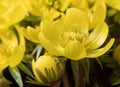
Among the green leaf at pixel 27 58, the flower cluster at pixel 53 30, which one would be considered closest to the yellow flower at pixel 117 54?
the flower cluster at pixel 53 30

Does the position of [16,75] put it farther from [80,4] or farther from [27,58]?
[80,4]

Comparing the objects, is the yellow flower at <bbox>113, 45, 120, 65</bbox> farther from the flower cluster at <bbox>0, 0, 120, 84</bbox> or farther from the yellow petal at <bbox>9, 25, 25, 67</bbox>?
the yellow petal at <bbox>9, 25, 25, 67</bbox>

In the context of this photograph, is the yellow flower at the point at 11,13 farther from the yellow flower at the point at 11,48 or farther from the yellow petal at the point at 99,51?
the yellow petal at the point at 99,51

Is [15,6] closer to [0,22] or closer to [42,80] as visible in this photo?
[0,22]

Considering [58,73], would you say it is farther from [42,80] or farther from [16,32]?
[16,32]

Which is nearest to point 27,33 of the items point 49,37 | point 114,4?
point 49,37

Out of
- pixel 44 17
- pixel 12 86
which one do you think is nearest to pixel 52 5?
pixel 44 17

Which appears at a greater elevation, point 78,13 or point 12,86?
point 78,13
